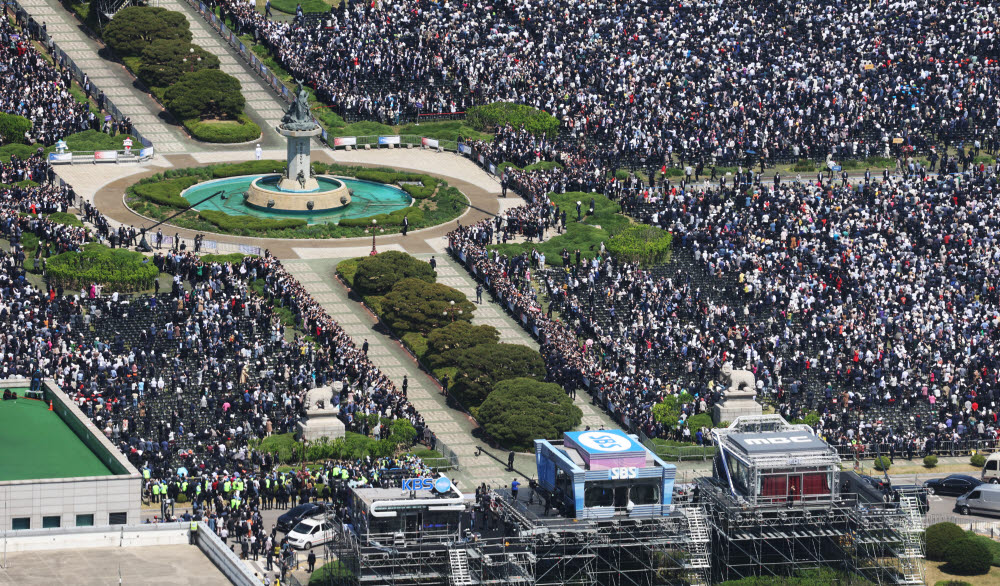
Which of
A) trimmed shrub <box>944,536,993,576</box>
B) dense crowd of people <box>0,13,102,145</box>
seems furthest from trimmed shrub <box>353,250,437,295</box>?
trimmed shrub <box>944,536,993,576</box>

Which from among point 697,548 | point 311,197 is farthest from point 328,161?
point 697,548

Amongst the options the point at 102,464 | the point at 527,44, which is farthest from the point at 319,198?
the point at 102,464

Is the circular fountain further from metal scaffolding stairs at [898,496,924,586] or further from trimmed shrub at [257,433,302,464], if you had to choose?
metal scaffolding stairs at [898,496,924,586]

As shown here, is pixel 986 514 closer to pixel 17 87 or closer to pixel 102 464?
pixel 102 464

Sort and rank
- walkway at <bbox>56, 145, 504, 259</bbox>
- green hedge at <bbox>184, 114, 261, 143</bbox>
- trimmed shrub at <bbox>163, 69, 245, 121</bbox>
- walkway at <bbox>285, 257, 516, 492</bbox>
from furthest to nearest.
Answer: trimmed shrub at <bbox>163, 69, 245, 121</bbox>, green hedge at <bbox>184, 114, 261, 143</bbox>, walkway at <bbox>56, 145, 504, 259</bbox>, walkway at <bbox>285, 257, 516, 492</bbox>

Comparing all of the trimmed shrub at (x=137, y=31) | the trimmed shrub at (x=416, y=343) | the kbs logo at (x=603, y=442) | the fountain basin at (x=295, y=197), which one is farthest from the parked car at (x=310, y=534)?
the trimmed shrub at (x=137, y=31)

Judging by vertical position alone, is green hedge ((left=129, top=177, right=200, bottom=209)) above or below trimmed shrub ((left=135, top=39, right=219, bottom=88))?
below
